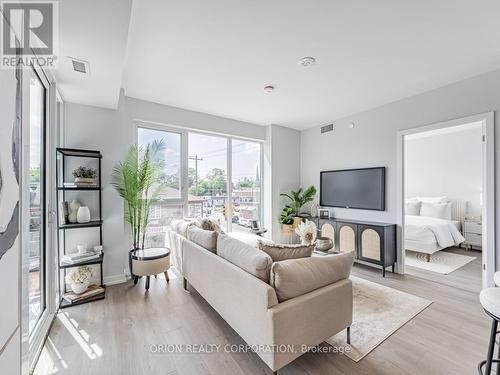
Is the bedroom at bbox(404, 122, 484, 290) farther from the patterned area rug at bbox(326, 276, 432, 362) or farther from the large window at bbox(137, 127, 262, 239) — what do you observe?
the large window at bbox(137, 127, 262, 239)

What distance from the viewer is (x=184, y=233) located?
3.03 meters

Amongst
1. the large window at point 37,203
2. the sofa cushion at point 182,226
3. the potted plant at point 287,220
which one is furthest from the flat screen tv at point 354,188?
the large window at point 37,203

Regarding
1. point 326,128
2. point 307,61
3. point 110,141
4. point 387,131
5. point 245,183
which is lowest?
point 245,183

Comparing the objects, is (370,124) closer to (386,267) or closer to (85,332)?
(386,267)

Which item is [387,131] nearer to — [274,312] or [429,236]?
[429,236]

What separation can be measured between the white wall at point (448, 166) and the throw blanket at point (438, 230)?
3.51 feet

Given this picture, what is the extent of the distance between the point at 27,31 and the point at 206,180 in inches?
118

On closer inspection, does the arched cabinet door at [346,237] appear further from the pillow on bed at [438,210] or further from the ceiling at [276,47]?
the pillow on bed at [438,210]

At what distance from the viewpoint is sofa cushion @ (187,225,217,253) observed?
2.32 m

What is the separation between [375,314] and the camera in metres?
2.30

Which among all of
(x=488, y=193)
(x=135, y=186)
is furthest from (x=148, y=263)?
(x=488, y=193)

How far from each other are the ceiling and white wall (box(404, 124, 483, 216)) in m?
3.04

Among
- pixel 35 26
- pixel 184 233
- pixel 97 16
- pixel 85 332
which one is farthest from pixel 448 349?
pixel 35 26

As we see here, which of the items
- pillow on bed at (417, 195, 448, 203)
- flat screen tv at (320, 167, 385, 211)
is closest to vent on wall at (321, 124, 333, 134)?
Result: flat screen tv at (320, 167, 385, 211)
